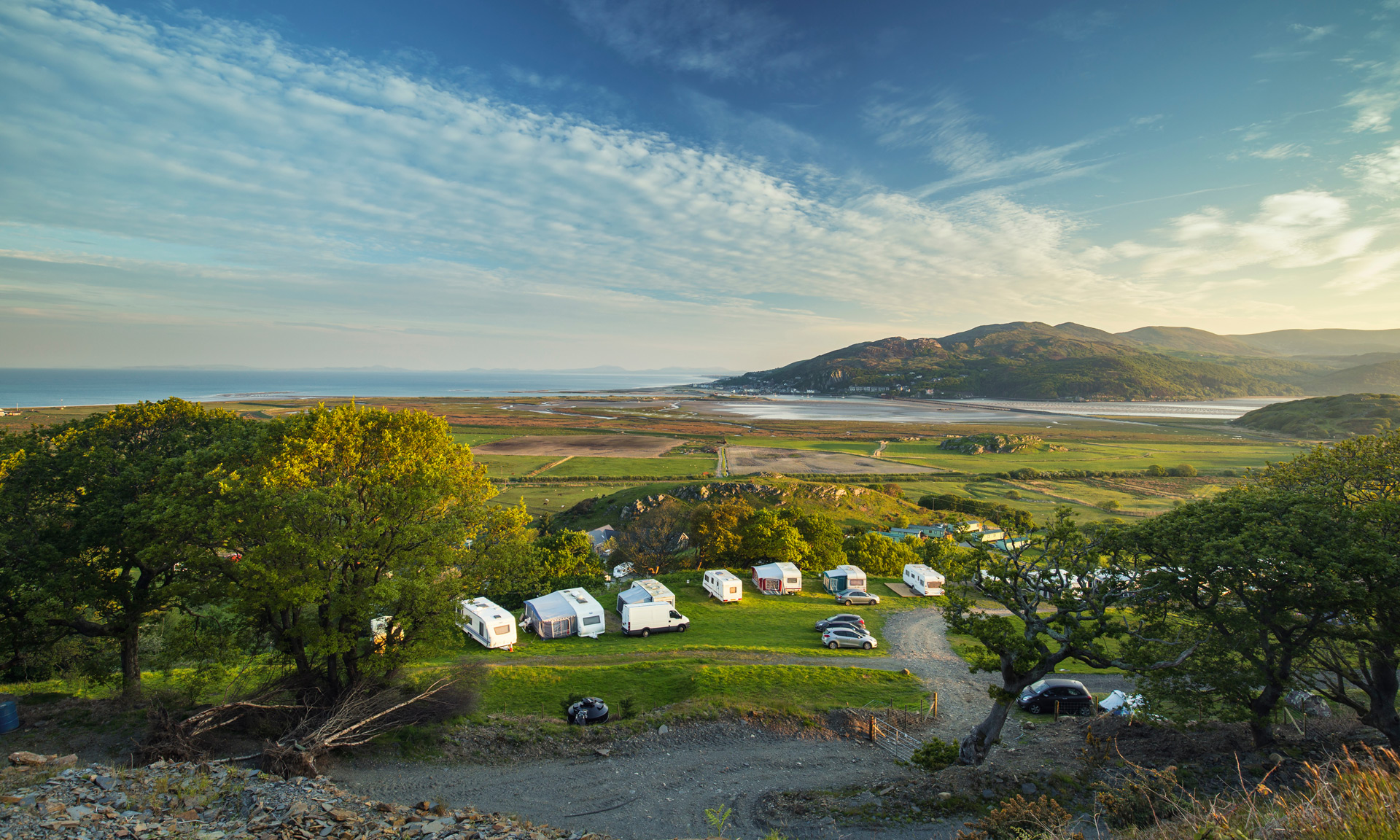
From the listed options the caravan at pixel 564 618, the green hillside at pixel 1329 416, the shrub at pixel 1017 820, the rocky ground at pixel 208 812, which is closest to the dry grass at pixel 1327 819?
the shrub at pixel 1017 820

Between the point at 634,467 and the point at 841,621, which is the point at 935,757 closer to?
the point at 841,621

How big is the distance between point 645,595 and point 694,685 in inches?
327

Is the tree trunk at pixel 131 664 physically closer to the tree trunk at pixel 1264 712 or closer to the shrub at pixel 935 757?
the shrub at pixel 935 757

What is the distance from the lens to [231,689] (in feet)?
59.9

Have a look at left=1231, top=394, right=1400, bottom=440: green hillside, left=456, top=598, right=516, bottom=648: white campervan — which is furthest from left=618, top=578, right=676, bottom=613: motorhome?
left=1231, top=394, right=1400, bottom=440: green hillside

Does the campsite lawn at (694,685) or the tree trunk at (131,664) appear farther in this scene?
the campsite lawn at (694,685)

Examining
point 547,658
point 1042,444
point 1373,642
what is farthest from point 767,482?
point 1042,444

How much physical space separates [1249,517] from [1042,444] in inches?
4737

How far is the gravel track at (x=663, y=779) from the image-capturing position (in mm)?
13711

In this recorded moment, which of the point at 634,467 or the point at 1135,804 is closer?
the point at 1135,804

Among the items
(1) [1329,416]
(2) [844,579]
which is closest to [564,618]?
(2) [844,579]

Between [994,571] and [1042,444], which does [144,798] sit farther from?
[1042,444]

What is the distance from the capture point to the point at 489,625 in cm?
2508

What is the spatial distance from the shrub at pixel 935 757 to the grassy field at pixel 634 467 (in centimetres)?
6789
